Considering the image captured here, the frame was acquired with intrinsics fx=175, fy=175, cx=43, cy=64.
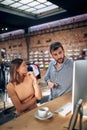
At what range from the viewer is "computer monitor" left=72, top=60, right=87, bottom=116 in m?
1.34

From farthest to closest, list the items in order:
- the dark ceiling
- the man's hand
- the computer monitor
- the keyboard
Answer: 1. the dark ceiling
2. the man's hand
3. the keyboard
4. the computer monitor

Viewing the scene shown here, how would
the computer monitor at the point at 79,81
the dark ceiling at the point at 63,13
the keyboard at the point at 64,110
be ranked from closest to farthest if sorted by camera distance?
the computer monitor at the point at 79,81, the keyboard at the point at 64,110, the dark ceiling at the point at 63,13

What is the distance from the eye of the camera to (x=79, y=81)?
4.54ft

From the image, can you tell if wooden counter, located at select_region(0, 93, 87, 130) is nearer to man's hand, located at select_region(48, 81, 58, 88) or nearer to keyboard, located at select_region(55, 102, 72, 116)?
keyboard, located at select_region(55, 102, 72, 116)

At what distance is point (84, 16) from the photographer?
28.0 ft

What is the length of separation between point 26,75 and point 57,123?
1181 millimetres

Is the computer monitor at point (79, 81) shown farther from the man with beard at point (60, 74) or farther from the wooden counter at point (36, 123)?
the man with beard at point (60, 74)

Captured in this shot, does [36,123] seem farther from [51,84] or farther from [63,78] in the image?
[63,78]

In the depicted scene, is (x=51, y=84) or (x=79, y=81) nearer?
(x=79, y=81)

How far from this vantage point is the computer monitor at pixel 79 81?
1343mm

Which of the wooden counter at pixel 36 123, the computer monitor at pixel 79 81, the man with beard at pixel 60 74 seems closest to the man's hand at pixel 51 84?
the man with beard at pixel 60 74

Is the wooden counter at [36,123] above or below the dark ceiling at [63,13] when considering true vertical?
below

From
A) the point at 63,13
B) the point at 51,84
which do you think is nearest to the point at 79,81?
the point at 51,84

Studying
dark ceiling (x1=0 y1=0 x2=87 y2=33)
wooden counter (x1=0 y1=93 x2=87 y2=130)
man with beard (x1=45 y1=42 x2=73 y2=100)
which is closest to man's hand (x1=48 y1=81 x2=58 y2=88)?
man with beard (x1=45 y1=42 x2=73 y2=100)
